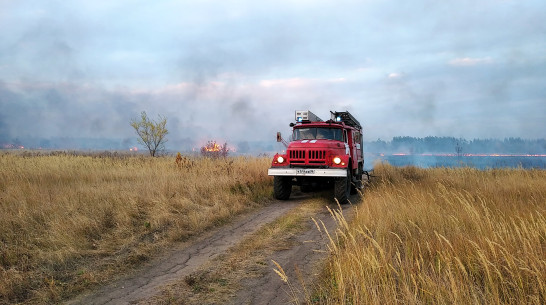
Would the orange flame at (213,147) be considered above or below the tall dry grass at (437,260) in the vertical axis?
above

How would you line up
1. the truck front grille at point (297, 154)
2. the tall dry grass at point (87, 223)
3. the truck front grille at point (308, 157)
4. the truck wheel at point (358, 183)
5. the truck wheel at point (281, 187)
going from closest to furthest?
the tall dry grass at point (87, 223), the truck front grille at point (308, 157), the truck front grille at point (297, 154), the truck wheel at point (281, 187), the truck wheel at point (358, 183)

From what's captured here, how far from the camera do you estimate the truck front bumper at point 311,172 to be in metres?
10.0

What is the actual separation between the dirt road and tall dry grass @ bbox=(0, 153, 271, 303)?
0.39 m

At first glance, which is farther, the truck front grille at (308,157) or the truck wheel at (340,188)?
the truck front grille at (308,157)

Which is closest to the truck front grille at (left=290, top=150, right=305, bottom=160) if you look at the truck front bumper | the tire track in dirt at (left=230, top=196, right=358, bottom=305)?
the truck front bumper

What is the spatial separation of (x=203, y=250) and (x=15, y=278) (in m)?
2.55

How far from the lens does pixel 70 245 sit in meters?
5.38

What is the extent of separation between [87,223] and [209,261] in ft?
9.32

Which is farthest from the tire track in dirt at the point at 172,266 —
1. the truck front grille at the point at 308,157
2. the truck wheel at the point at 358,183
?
the truck wheel at the point at 358,183

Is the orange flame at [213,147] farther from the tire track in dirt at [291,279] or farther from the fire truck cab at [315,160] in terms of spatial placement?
the tire track in dirt at [291,279]

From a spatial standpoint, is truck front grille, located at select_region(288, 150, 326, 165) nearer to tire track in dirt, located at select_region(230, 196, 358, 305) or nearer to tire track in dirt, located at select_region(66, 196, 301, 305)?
tire track in dirt, located at select_region(66, 196, 301, 305)

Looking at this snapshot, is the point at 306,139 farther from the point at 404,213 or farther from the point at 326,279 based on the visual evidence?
the point at 326,279

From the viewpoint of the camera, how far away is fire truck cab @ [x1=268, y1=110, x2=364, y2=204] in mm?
10315

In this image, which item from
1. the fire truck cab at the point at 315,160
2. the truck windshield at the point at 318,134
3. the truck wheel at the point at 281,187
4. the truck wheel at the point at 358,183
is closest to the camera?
the fire truck cab at the point at 315,160
